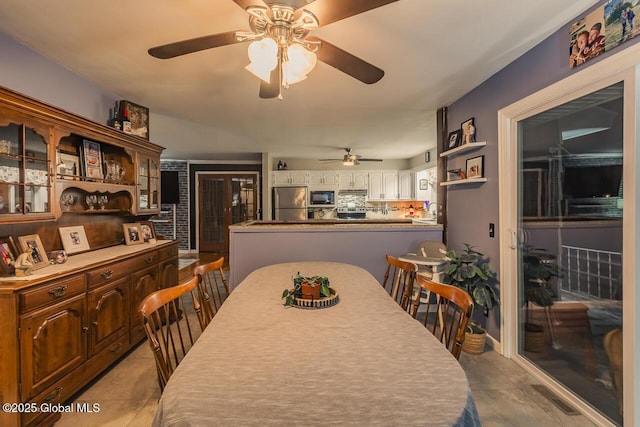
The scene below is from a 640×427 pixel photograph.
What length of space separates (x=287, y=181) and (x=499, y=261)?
16.4ft

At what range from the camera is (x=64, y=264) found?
2.00 meters

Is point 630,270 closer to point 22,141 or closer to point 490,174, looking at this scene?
point 490,174

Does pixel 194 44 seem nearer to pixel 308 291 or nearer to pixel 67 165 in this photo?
pixel 308 291

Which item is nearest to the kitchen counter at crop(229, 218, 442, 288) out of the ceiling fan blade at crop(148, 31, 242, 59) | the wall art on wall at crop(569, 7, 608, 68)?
the wall art on wall at crop(569, 7, 608, 68)

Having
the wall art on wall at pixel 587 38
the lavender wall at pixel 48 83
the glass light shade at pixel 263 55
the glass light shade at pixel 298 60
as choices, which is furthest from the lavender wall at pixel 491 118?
the lavender wall at pixel 48 83

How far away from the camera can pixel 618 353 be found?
1.60 m

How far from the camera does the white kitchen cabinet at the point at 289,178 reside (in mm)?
6793

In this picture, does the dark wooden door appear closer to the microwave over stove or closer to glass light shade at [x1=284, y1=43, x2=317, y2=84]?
the microwave over stove

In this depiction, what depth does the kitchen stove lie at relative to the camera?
6805 millimetres

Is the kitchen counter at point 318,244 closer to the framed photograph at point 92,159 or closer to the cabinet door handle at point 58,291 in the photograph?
the framed photograph at point 92,159

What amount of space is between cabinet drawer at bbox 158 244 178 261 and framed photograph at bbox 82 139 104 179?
85 centimetres

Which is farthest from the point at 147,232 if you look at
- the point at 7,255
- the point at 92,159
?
the point at 7,255

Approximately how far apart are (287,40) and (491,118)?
2021 millimetres

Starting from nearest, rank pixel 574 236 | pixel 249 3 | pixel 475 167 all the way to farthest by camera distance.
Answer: pixel 249 3 < pixel 574 236 < pixel 475 167
